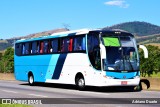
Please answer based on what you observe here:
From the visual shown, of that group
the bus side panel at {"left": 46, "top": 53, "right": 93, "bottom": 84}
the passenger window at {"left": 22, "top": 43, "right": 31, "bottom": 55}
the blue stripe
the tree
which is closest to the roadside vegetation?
the tree

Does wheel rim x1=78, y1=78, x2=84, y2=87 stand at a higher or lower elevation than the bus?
lower

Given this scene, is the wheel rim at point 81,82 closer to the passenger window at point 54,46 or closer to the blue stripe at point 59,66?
the blue stripe at point 59,66

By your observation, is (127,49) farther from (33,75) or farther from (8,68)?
(8,68)

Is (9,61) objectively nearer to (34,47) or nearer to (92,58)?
(34,47)

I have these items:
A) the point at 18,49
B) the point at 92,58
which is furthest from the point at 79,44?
the point at 18,49

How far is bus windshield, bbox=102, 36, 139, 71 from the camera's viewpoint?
2297 cm

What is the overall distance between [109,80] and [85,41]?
2.62 meters

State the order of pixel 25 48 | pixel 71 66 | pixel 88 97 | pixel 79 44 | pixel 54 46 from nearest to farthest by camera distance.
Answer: pixel 88 97, pixel 79 44, pixel 71 66, pixel 54 46, pixel 25 48

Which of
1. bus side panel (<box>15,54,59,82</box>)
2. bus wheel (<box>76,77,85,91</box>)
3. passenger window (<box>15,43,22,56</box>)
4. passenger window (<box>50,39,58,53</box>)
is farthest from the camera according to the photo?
passenger window (<box>15,43,22,56</box>)

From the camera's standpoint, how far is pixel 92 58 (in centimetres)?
2356

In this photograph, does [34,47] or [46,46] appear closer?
[46,46]

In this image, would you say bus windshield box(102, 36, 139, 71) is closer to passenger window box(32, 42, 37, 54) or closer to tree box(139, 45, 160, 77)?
passenger window box(32, 42, 37, 54)

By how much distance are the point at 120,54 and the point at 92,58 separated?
154 centimetres

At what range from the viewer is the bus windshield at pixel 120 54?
22969 mm
